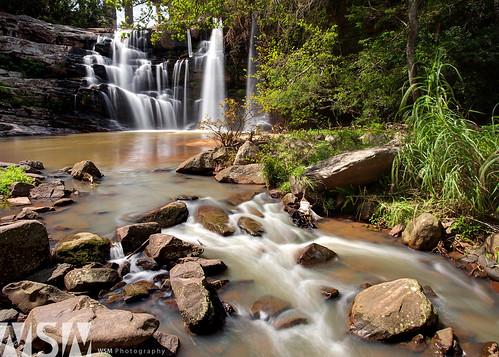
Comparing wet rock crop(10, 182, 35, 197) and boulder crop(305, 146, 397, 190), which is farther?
wet rock crop(10, 182, 35, 197)

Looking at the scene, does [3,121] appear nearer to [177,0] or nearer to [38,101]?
[38,101]

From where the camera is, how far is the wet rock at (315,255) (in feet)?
11.0

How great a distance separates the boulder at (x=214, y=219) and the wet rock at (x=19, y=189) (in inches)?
131

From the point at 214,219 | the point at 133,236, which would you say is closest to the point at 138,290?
the point at 133,236

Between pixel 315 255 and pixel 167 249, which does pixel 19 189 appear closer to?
pixel 167 249

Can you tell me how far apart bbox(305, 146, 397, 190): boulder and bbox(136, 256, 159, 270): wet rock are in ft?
9.17

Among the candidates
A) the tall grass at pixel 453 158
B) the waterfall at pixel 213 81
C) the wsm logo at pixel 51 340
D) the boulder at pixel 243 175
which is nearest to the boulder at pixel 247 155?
the boulder at pixel 243 175

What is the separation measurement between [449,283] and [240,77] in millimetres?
20861

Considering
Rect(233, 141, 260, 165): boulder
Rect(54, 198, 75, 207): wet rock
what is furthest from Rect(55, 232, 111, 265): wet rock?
Rect(233, 141, 260, 165): boulder

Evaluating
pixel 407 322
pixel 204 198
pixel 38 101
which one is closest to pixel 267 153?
pixel 204 198

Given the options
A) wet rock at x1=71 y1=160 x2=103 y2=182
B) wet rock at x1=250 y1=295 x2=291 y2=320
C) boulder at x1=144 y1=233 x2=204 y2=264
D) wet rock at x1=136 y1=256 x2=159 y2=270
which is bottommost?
wet rock at x1=250 y1=295 x2=291 y2=320

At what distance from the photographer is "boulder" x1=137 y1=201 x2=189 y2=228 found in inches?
161

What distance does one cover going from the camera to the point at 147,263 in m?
3.06

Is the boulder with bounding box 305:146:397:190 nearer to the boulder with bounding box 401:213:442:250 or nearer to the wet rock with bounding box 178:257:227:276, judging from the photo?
the boulder with bounding box 401:213:442:250
